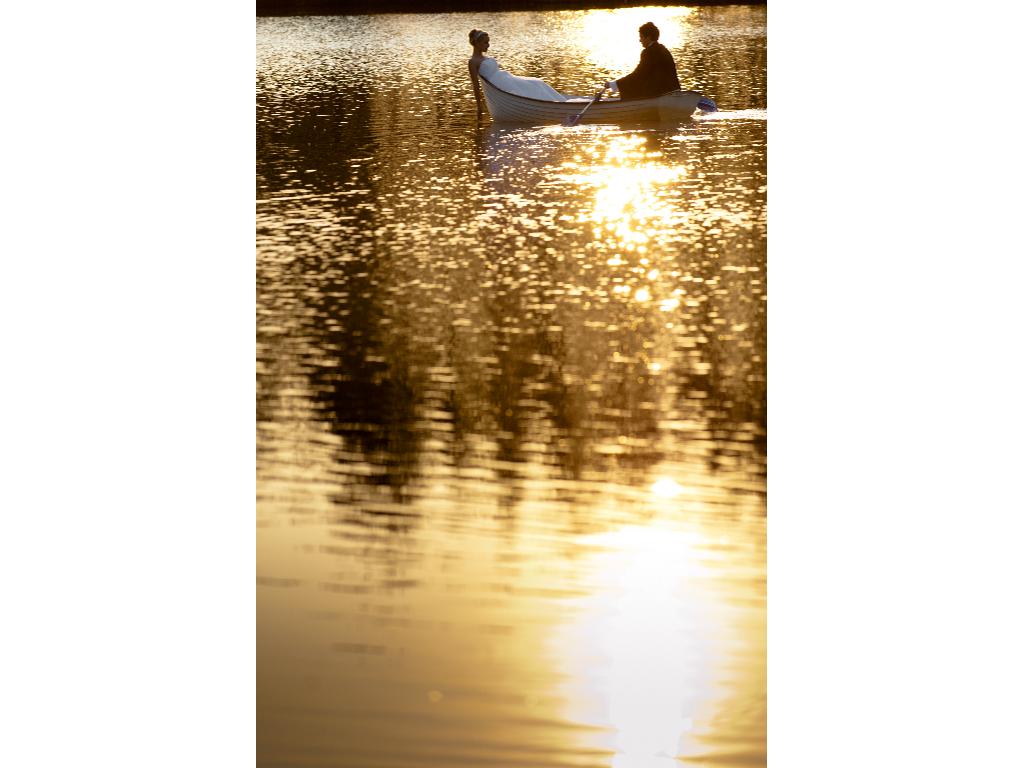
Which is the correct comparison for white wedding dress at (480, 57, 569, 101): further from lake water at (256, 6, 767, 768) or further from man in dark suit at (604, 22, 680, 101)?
man in dark suit at (604, 22, 680, 101)

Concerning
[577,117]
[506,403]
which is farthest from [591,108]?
[506,403]

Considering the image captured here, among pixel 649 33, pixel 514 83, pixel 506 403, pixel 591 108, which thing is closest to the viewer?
pixel 506 403

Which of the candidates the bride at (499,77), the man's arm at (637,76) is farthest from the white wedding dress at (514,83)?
the man's arm at (637,76)

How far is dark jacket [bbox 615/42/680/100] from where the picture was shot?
5137 millimetres

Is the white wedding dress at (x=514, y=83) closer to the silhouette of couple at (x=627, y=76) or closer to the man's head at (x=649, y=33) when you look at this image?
the silhouette of couple at (x=627, y=76)

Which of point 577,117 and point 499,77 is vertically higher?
point 499,77

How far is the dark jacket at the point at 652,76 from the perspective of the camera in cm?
514

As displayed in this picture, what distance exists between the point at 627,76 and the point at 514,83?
400 mm

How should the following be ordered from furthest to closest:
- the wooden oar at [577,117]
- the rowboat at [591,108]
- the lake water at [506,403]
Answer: the wooden oar at [577,117] < the rowboat at [591,108] < the lake water at [506,403]

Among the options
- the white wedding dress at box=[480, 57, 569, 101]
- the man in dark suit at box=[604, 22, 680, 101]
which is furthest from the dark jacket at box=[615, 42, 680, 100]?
the white wedding dress at box=[480, 57, 569, 101]

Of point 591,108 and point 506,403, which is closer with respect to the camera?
point 506,403

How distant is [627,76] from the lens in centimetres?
527

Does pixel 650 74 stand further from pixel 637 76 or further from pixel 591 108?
pixel 591 108
